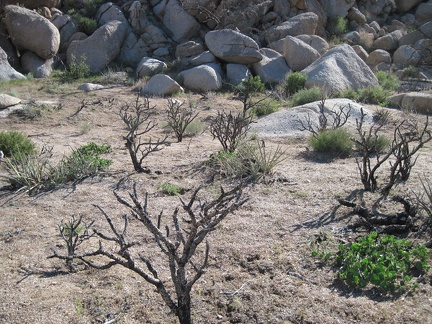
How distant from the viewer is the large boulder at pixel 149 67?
16719 millimetres

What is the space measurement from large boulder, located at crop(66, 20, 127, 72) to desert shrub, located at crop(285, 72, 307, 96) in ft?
21.9

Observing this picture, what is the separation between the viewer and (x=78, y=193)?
6488mm

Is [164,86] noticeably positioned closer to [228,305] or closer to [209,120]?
[209,120]

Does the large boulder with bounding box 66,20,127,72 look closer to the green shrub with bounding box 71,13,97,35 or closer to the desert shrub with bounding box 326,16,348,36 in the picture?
the green shrub with bounding box 71,13,97,35

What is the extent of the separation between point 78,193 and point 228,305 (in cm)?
324

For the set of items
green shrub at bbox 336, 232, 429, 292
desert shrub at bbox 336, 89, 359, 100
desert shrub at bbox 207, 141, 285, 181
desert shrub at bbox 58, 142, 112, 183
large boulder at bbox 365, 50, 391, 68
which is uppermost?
green shrub at bbox 336, 232, 429, 292

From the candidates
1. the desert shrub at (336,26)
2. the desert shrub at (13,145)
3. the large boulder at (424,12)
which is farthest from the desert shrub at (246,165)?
the large boulder at (424,12)

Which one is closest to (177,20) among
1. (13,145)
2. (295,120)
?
(295,120)

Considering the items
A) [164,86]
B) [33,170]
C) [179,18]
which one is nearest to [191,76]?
[164,86]

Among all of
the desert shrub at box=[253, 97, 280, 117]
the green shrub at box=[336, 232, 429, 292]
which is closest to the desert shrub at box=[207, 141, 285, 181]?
the green shrub at box=[336, 232, 429, 292]

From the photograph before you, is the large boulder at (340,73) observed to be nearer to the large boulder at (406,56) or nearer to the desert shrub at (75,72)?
the large boulder at (406,56)

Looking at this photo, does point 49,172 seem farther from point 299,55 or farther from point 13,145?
point 299,55

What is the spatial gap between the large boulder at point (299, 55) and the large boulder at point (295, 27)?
1916 mm

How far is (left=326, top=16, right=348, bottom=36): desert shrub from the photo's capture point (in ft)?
69.9
